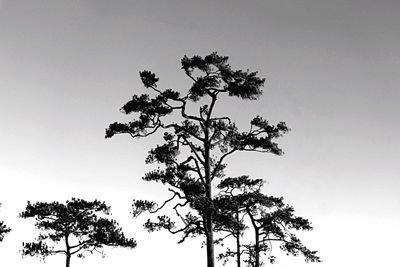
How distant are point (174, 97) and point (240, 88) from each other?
291cm

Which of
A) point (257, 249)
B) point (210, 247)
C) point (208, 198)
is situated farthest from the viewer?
point (257, 249)

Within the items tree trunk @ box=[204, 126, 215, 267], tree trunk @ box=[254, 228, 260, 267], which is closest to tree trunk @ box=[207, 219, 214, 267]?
tree trunk @ box=[204, 126, 215, 267]

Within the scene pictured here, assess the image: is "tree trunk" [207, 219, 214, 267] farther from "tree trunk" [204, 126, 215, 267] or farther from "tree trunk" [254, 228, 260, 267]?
"tree trunk" [254, 228, 260, 267]

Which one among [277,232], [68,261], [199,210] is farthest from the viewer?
[68,261]

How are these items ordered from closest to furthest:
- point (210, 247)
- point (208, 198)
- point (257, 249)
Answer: point (208, 198) → point (210, 247) → point (257, 249)

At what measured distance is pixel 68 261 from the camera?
26.0 m

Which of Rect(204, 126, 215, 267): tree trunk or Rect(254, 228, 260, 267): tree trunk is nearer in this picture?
Rect(204, 126, 215, 267): tree trunk

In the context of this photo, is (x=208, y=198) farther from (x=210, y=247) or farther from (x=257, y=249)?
(x=257, y=249)

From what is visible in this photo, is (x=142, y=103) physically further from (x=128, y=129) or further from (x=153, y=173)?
(x=153, y=173)

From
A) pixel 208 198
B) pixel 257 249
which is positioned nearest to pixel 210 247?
pixel 208 198

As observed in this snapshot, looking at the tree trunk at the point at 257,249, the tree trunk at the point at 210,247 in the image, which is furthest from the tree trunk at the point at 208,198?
the tree trunk at the point at 257,249

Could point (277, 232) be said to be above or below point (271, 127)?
below

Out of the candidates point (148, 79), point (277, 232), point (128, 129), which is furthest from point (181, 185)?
point (277, 232)

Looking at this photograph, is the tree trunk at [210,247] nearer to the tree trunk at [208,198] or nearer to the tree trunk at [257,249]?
the tree trunk at [208,198]
